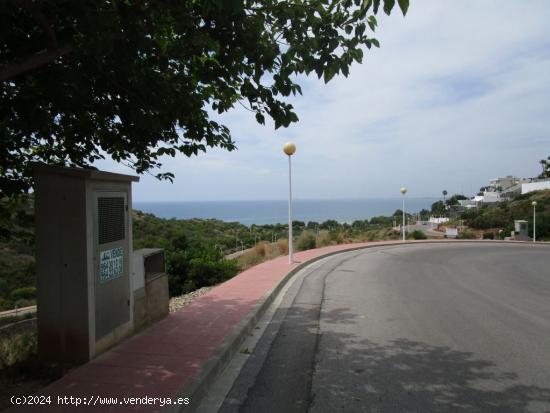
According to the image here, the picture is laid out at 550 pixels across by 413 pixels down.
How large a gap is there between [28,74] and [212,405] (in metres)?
4.08

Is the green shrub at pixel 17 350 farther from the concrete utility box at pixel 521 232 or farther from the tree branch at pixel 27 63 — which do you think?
the concrete utility box at pixel 521 232

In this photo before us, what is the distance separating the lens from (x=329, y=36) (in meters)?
4.98

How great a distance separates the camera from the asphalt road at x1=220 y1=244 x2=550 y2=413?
4402 mm

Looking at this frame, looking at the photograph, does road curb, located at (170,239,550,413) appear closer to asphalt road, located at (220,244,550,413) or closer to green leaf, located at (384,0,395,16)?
asphalt road, located at (220,244,550,413)

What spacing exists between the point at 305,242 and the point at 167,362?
62.6ft

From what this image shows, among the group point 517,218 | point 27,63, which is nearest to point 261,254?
point 27,63

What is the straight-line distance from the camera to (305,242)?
23859mm

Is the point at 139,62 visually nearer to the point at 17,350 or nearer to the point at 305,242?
the point at 17,350


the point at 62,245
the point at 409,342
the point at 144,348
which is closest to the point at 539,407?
the point at 409,342

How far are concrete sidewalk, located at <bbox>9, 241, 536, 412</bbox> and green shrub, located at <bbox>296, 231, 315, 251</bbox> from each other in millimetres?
15020

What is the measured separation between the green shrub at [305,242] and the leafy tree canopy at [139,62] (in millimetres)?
17150

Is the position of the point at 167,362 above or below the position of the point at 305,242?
below

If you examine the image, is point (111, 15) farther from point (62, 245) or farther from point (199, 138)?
point (199, 138)

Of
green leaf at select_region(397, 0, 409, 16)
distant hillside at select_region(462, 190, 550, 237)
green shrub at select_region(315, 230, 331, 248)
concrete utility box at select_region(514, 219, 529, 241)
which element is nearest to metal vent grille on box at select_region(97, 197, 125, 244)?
green leaf at select_region(397, 0, 409, 16)
